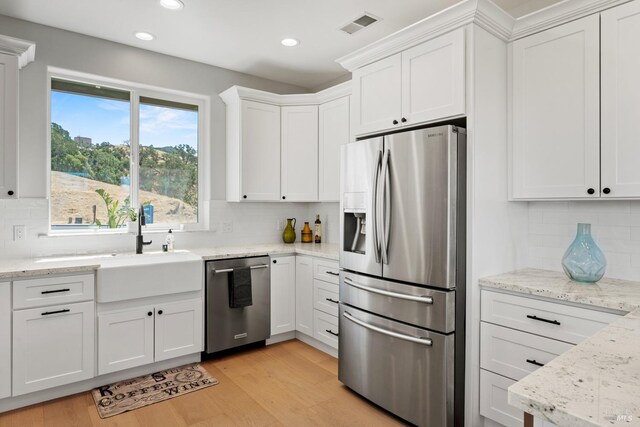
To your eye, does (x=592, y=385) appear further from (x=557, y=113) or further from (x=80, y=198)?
(x=80, y=198)

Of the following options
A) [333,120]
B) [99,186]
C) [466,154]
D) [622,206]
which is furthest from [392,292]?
[99,186]

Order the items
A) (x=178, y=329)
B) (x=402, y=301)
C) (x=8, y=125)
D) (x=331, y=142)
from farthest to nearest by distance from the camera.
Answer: (x=331, y=142) → (x=178, y=329) → (x=8, y=125) → (x=402, y=301)

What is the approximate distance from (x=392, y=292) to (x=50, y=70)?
10.4 feet

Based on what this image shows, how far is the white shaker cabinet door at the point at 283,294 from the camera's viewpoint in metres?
3.61

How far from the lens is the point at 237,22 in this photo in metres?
2.96

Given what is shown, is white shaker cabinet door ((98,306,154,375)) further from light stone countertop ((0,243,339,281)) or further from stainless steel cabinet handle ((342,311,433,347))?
stainless steel cabinet handle ((342,311,433,347))

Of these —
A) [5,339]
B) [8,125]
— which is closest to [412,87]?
[8,125]

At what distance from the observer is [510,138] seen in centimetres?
246

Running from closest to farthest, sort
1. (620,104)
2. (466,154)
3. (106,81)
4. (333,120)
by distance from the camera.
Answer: (620,104) < (466,154) < (106,81) < (333,120)

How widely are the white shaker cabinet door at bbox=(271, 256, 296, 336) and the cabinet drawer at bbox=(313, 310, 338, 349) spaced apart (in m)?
0.28

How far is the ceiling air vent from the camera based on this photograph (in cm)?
288

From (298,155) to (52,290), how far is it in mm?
2375

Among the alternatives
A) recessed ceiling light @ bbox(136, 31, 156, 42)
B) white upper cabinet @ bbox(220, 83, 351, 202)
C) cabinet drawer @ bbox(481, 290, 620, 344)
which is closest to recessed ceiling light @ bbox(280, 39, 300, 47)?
white upper cabinet @ bbox(220, 83, 351, 202)

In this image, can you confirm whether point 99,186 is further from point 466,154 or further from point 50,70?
point 466,154
